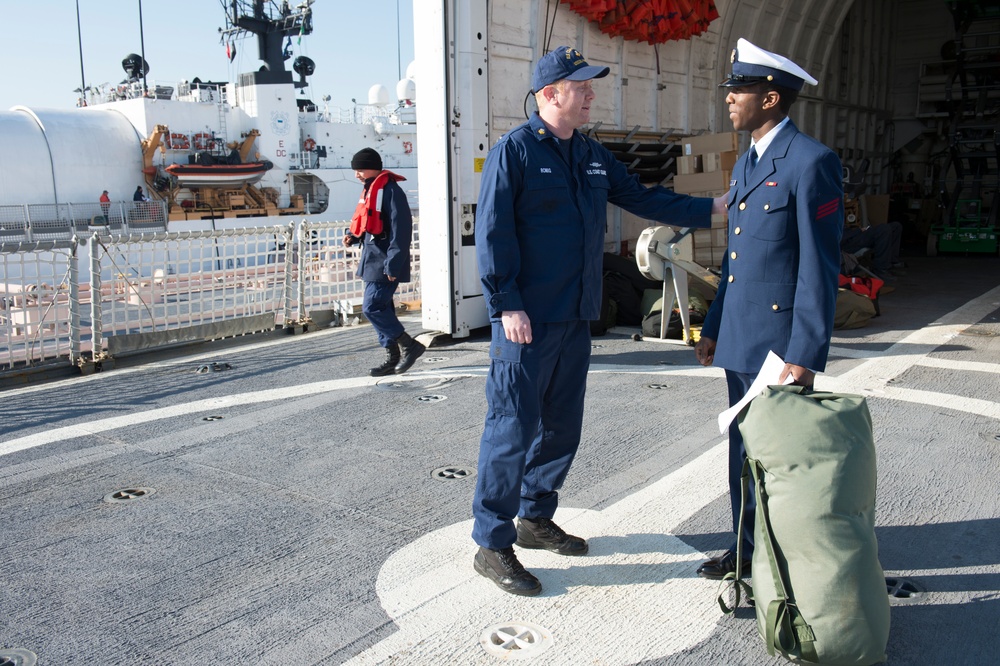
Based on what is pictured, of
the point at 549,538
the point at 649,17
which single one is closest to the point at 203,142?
the point at 649,17

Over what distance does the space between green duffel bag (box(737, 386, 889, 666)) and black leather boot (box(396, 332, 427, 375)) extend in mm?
4469

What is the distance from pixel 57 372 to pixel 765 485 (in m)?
6.31

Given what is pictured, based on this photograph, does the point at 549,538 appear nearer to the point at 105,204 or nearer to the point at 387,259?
the point at 387,259

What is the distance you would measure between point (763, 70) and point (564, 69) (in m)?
0.70

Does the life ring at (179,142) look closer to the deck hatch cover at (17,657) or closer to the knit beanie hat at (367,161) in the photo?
the knit beanie hat at (367,161)

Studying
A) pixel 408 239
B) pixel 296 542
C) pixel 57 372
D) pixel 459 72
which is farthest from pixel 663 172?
pixel 296 542

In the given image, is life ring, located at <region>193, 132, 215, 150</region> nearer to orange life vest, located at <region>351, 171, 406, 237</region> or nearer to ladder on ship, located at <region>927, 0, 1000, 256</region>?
ladder on ship, located at <region>927, 0, 1000, 256</region>

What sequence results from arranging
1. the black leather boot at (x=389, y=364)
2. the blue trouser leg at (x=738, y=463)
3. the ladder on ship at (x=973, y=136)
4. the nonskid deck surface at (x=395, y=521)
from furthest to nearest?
the ladder on ship at (x=973, y=136) < the black leather boot at (x=389, y=364) < the blue trouser leg at (x=738, y=463) < the nonskid deck surface at (x=395, y=521)

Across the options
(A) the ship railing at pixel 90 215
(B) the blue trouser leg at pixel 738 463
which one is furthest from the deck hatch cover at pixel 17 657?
(A) the ship railing at pixel 90 215

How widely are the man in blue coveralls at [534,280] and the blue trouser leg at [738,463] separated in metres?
0.58

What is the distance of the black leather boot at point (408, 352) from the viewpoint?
6566 millimetres

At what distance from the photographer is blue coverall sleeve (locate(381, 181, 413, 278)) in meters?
6.19

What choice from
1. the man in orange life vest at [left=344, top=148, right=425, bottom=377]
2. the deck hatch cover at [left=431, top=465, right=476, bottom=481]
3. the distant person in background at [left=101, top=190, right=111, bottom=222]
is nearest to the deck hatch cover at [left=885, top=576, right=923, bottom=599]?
the deck hatch cover at [left=431, top=465, right=476, bottom=481]

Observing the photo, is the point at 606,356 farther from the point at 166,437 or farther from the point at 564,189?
the point at 564,189
